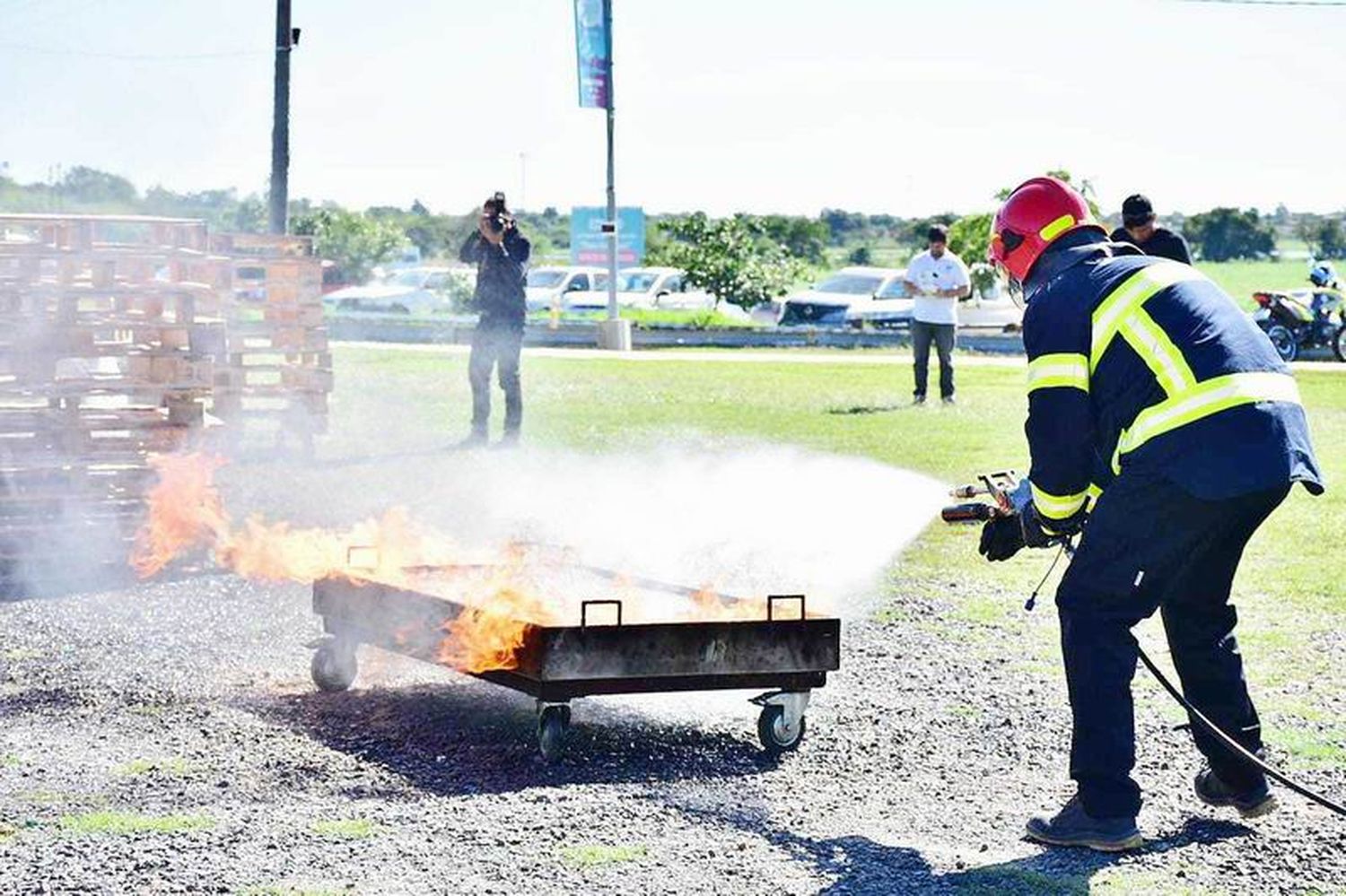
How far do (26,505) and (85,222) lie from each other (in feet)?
5.76

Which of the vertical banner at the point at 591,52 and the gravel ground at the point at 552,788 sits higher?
the vertical banner at the point at 591,52

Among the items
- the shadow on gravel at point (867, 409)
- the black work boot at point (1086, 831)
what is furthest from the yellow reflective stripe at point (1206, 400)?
the shadow on gravel at point (867, 409)

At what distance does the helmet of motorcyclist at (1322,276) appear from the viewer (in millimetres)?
29922

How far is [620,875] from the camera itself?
5.44 m

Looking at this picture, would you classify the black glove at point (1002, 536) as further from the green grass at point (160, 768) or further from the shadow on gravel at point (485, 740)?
the green grass at point (160, 768)

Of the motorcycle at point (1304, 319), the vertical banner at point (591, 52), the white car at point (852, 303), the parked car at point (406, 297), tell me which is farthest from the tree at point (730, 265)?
the motorcycle at point (1304, 319)

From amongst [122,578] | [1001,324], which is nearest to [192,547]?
[122,578]

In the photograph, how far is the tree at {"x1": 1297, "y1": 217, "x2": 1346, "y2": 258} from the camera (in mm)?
93000

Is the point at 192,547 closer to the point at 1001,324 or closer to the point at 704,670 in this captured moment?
the point at 704,670

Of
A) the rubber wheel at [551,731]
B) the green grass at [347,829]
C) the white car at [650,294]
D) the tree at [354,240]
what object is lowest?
the green grass at [347,829]

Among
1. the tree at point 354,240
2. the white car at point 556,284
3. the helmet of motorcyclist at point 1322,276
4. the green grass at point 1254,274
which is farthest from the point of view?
the tree at point 354,240

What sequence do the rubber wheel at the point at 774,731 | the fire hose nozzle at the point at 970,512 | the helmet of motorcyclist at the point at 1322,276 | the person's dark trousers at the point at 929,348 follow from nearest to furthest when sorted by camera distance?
the fire hose nozzle at the point at 970,512 → the rubber wheel at the point at 774,731 → the person's dark trousers at the point at 929,348 → the helmet of motorcyclist at the point at 1322,276

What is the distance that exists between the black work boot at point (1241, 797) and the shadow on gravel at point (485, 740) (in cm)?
153

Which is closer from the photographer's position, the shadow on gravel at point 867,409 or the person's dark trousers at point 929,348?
the shadow on gravel at point 867,409
